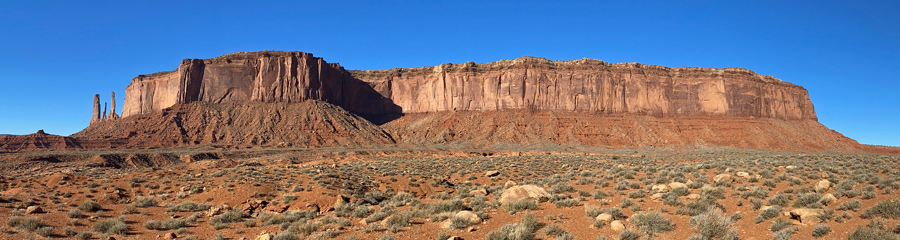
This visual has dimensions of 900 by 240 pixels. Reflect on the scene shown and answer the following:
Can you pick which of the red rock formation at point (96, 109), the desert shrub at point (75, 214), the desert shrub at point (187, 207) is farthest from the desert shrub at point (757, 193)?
the red rock formation at point (96, 109)

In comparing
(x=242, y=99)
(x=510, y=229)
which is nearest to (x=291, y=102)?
(x=242, y=99)

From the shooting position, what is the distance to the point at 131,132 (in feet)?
200

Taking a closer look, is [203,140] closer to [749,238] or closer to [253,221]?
[253,221]

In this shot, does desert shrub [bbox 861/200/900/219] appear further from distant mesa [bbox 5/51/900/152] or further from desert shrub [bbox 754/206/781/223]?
distant mesa [bbox 5/51/900/152]

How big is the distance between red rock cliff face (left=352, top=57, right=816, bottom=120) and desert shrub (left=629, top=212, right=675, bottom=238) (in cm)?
7154

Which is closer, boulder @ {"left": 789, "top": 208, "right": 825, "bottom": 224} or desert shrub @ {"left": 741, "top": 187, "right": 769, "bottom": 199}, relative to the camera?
boulder @ {"left": 789, "top": 208, "right": 825, "bottom": 224}

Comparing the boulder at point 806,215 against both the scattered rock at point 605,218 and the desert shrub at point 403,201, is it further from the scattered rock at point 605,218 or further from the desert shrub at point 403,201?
the desert shrub at point 403,201

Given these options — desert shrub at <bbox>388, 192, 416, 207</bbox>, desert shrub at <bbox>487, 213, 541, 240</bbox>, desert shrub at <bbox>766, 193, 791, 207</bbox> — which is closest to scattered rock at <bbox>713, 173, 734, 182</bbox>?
desert shrub at <bbox>766, 193, 791, 207</bbox>

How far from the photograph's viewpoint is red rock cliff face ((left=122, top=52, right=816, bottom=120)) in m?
73.4

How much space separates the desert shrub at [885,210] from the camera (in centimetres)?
807

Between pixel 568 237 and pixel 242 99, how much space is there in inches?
2897

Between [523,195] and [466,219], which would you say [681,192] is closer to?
[523,195]

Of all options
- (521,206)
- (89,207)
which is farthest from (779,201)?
(89,207)

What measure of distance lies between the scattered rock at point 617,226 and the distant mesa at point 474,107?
56.2 metres
